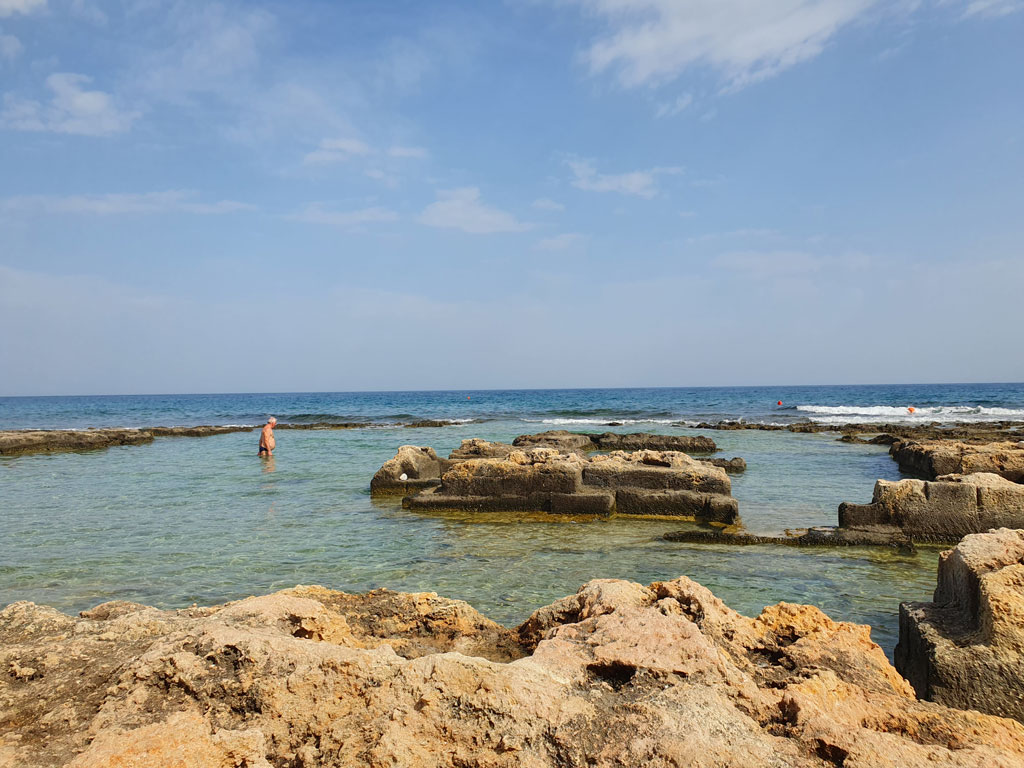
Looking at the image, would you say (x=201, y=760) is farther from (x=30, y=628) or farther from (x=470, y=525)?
(x=470, y=525)

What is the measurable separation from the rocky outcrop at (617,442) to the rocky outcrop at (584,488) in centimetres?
772

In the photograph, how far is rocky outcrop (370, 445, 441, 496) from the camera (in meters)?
11.1

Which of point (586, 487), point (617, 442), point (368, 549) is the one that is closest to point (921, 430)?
point (617, 442)

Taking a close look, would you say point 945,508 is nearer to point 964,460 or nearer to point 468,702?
point 964,460

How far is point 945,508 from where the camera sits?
24.0ft

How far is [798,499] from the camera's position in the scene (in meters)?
10.7

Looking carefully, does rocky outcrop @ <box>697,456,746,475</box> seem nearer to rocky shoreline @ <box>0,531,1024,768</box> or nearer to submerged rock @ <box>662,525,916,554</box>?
submerged rock @ <box>662,525,916,554</box>

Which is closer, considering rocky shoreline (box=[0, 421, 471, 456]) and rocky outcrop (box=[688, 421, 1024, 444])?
rocky shoreline (box=[0, 421, 471, 456])

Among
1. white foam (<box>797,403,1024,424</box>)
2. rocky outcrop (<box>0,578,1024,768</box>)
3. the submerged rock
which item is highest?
rocky outcrop (<box>0,578,1024,768</box>)

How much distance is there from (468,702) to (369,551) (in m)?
5.43

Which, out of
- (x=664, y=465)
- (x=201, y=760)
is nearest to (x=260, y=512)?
(x=664, y=465)

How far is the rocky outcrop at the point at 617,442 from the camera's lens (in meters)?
18.5

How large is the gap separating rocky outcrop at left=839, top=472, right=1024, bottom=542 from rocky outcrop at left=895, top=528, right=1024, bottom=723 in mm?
4006

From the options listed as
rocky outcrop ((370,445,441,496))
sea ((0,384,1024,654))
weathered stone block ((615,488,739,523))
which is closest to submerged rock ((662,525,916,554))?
sea ((0,384,1024,654))
